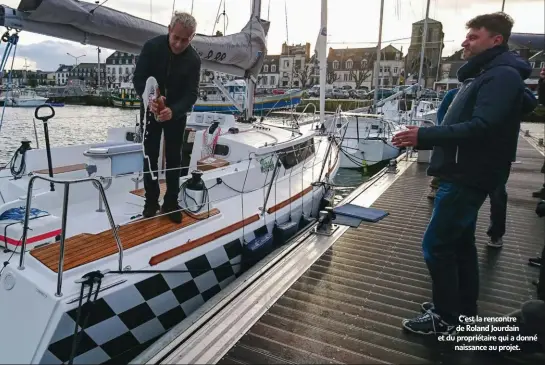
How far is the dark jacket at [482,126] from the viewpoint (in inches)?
90.7

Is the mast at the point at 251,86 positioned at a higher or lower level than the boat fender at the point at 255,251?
higher

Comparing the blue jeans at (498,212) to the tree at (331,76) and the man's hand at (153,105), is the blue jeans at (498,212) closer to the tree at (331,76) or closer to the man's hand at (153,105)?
the man's hand at (153,105)

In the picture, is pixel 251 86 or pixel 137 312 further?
pixel 251 86

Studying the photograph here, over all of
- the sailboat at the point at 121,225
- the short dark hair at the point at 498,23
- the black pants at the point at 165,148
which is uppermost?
the short dark hair at the point at 498,23

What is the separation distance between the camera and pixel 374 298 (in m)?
3.68

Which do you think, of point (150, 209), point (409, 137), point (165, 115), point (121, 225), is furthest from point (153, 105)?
point (409, 137)

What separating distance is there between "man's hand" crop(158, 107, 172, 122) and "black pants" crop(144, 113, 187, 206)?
276 mm

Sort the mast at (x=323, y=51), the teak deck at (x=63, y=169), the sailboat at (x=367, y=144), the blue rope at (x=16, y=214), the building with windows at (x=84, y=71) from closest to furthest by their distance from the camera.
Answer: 1. the blue rope at (x=16, y=214)
2. the teak deck at (x=63, y=169)
3. the mast at (x=323, y=51)
4. the sailboat at (x=367, y=144)
5. the building with windows at (x=84, y=71)

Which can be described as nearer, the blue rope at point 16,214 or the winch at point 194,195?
the blue rope at point 16,214

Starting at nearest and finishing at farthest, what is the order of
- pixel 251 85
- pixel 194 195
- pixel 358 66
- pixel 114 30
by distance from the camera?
pixel 194 195 < pixel 114 30 < pixel 251 85 < pixel 358 66

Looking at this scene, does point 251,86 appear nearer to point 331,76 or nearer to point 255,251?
point 255,251

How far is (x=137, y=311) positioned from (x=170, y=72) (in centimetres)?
211

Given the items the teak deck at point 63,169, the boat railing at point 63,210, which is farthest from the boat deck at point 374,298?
the teak deck at point 63,169

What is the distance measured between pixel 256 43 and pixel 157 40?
4.38 meters
